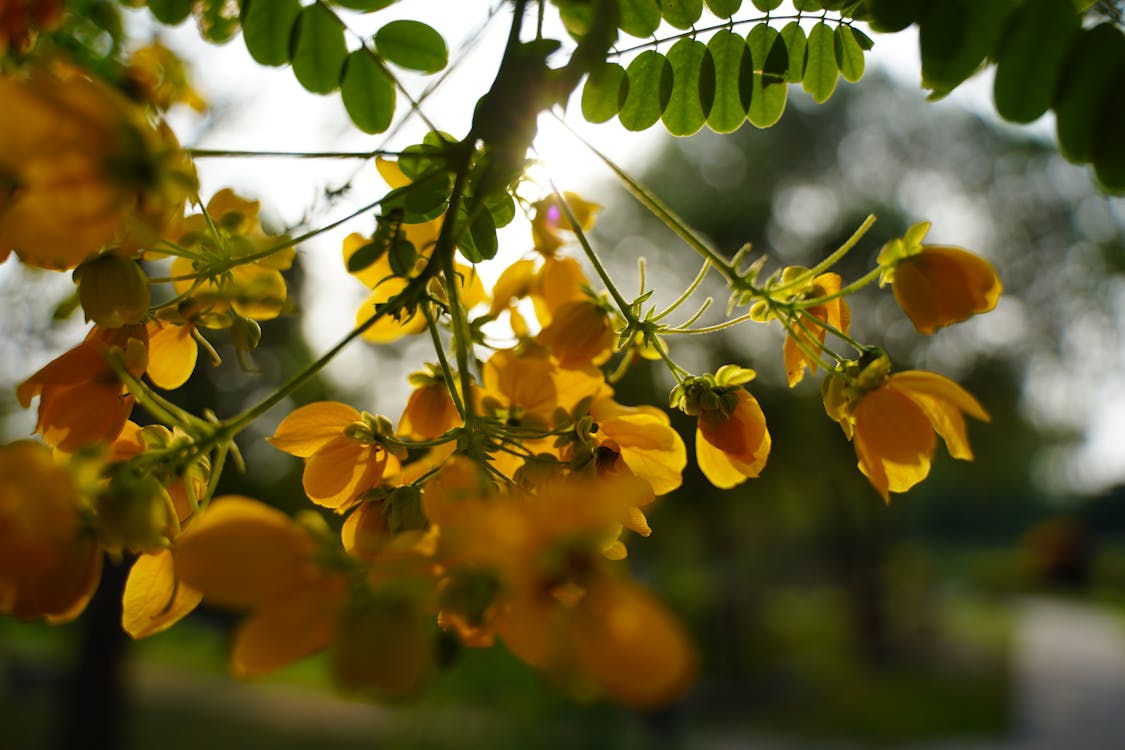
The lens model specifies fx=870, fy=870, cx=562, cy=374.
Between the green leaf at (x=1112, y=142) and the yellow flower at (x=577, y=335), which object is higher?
the green leaf at (x=1112, y=142)

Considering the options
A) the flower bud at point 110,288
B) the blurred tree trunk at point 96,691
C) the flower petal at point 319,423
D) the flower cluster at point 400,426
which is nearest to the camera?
the flower cluster at point 400,426

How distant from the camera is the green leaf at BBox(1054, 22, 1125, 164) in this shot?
2.00 ft

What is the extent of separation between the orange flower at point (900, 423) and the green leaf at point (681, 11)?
37 centimetres

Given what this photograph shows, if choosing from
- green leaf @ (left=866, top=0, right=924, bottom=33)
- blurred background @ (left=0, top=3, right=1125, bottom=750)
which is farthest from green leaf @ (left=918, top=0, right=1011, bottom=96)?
blurred background @ (left=0, top=3, right=1125, bottom=750)

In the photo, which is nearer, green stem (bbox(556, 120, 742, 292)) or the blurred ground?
green stem (bbox(556, 120, 742, 292))

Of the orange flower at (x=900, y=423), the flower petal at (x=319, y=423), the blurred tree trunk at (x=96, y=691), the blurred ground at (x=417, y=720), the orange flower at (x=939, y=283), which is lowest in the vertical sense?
the flower petal at (x=319, y=423)

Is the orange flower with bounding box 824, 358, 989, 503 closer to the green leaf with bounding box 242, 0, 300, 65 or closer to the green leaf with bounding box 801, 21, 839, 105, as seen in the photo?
the green leaf with bounding box 801, 21, 839, 105

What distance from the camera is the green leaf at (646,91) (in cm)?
82

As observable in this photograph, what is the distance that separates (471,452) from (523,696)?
25.3 feet

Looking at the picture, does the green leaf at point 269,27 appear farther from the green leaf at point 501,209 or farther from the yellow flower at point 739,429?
the yellow flower at point 739,429

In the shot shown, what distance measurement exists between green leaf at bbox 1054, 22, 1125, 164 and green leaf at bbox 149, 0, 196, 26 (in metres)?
0.75

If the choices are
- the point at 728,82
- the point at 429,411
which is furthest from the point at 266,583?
the point at 728,82

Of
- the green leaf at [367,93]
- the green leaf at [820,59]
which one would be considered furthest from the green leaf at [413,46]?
the green leaf at [820,59]

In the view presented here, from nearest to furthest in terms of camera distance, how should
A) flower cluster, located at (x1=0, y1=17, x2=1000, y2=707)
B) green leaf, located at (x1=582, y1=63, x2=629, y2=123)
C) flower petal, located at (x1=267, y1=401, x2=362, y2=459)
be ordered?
1. flower cluster, located at (x1=0, y1=17, x2=1000, y2=707)
2. flower petal, located at (x1=267, y1=401, x2=362, y2=459)
3. green leaf, located at (x1=582, y1=63, x2=629, y2=123)
